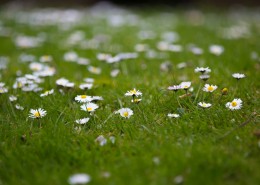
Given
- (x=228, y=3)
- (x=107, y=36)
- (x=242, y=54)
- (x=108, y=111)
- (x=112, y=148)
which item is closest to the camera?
(x=112, y=148)

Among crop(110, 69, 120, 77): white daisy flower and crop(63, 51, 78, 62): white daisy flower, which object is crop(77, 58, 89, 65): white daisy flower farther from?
crop(110, 69, 120, 77): white daisy flower

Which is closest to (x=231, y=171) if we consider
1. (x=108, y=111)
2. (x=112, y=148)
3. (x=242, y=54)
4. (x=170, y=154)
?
(x=170, y=154)

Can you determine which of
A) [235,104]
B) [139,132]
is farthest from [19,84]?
[235,104]

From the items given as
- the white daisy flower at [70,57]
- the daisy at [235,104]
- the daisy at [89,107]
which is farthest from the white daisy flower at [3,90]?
the daisy at [235,104]

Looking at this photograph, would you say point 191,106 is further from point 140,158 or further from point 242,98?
point 140,158

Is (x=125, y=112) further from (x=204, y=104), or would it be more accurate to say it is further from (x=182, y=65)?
(x=182, y=65)

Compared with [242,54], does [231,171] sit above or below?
above
